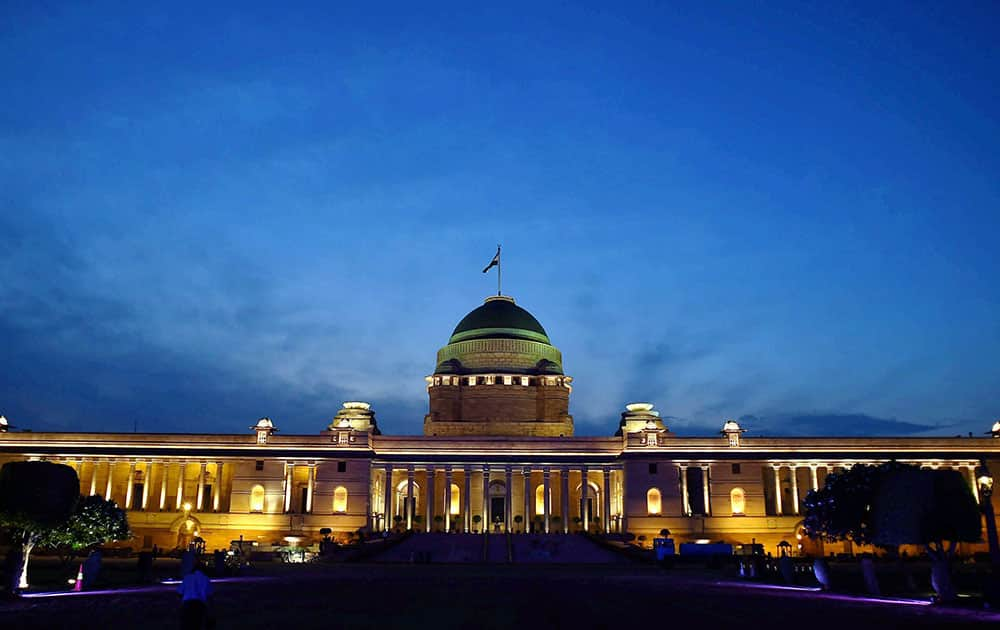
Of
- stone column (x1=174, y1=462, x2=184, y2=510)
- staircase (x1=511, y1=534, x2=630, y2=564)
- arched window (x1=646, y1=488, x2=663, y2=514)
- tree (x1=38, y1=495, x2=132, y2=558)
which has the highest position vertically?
stone column (x1=174, y1=462, x2=184, y2=510)

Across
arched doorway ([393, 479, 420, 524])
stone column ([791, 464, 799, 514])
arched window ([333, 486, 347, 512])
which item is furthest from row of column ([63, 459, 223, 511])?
stone column ([791, 464, 799, 514])

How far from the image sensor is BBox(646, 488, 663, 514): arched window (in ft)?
262

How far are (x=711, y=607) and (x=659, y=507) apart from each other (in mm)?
53198

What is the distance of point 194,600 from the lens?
15859 millimetres

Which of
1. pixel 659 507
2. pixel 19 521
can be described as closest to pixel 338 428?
pixel 659 507

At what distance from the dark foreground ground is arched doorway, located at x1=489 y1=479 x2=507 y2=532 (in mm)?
43324

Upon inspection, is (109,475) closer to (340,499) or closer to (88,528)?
(340,499)

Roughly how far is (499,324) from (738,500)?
32290 mm

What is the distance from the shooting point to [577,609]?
26.9 metres

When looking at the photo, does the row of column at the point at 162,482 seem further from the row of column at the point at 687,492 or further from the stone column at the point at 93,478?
the row of column at the point at 687,492

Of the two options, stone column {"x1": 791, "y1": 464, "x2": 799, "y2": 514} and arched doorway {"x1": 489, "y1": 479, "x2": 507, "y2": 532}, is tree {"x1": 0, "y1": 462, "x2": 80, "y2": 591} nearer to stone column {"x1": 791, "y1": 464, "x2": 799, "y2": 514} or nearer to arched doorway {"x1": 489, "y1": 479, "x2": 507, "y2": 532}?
arched doorway {"x1": 489, "y1": 479, "x2": 507, "y2": 532}

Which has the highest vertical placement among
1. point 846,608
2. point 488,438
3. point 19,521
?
point 488,438

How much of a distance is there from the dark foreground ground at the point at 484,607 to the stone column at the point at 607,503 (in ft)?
130

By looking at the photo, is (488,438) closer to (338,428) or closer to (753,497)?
(338,428)
